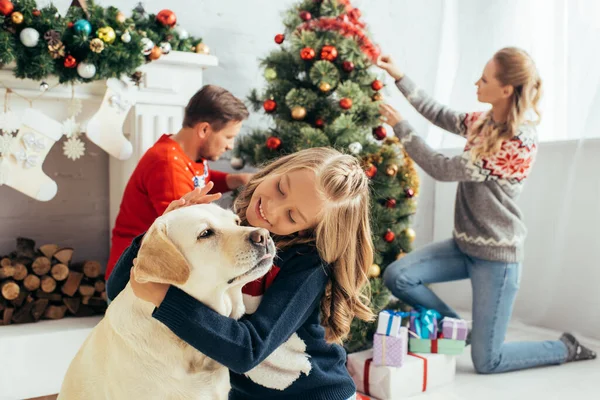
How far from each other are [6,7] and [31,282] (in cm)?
113

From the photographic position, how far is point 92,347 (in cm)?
131

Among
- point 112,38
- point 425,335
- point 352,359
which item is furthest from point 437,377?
point 112,38

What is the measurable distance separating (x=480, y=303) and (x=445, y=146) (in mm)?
1450

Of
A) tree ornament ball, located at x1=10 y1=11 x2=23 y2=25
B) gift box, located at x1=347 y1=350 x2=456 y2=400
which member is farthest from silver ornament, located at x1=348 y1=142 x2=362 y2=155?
tree ornament ball, located at x1=10 y1=11 x2=23 y2=25

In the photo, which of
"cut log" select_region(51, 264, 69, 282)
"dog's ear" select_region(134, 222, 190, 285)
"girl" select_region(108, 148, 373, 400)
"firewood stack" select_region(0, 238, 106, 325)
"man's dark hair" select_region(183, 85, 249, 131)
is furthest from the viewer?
"cut log" select_region(51, 264, 69, 282)

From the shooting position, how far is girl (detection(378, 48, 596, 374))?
246 cm

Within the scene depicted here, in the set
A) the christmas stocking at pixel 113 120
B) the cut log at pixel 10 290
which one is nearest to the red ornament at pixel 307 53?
the christmas stocking at pixel 113 120

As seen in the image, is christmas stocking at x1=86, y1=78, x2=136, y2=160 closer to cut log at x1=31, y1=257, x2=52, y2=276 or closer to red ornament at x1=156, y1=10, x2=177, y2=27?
red ornament at x1=156, y1=10, x2=177, y2=27

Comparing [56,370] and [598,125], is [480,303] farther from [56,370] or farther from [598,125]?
[56,370]

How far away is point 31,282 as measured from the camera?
8.50ft

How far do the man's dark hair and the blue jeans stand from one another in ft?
3.23

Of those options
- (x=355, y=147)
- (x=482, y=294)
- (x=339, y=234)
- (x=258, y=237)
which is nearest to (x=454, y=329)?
(x=482, y=294)

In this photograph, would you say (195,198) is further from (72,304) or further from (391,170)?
(72,304)

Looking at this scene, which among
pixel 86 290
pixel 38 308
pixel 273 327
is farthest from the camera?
pixel 86 290
